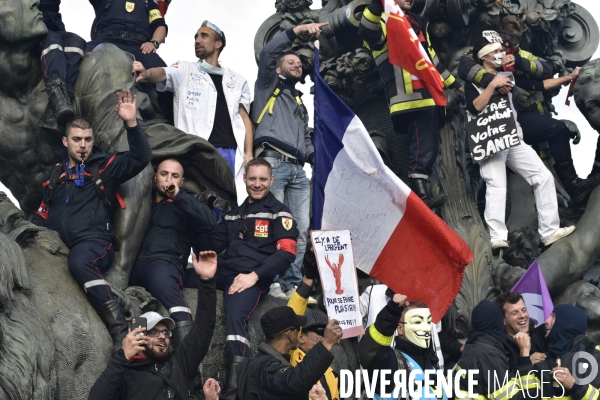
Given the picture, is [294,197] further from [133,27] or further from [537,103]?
[537,103]

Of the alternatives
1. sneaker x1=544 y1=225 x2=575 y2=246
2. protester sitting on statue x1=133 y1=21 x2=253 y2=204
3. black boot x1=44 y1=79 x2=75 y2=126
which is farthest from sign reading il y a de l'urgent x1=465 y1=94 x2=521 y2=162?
black boot x1=44 y1=79 x2=75 y2=126

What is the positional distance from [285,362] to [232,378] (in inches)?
69.6

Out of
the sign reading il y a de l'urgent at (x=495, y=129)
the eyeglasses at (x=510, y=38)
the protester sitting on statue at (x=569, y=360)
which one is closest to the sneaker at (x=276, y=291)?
the protester sitting on statue at (x=569, y=360)

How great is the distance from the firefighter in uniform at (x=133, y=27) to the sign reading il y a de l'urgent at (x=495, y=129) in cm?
374

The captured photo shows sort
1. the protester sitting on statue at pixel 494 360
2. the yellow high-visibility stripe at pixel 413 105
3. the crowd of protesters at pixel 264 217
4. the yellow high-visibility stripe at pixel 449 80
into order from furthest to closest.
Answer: the yellow high-visibility stripe at pixel 449 80 < the yellow high-visibility stripe at pixel 413 105 < the protester sitting on statue at pixel 494 360 < the crowd of protesters at pixel 264 217

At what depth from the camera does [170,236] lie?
13.8 m

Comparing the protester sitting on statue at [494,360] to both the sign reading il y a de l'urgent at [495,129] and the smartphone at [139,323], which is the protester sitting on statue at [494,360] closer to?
the smartphone at [139,323]

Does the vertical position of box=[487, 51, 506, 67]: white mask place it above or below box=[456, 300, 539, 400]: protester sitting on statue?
above

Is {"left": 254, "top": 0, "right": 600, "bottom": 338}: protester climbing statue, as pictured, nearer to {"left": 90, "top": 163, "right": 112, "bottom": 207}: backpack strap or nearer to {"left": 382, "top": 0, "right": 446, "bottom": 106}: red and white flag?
{"left": 382, "top": 0, "right": 446, "bottom": 106}: red and white flag

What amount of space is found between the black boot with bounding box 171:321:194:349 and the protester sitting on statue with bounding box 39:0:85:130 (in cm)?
228

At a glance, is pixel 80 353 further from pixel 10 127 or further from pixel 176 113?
pixel 176 113

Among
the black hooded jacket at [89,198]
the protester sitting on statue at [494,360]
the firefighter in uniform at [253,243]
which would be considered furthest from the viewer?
the firefighter in uniform at [253,243]

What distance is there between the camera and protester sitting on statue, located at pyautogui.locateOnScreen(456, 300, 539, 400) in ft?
39.9

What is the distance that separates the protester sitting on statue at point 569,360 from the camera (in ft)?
40.5
